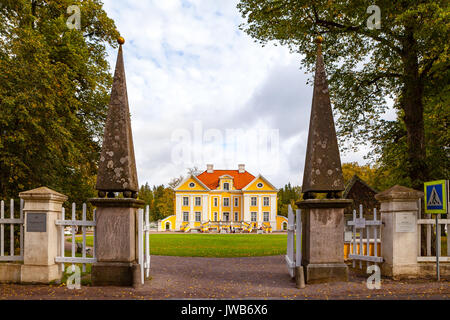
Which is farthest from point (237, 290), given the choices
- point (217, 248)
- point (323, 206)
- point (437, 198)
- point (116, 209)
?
point (217, 248)

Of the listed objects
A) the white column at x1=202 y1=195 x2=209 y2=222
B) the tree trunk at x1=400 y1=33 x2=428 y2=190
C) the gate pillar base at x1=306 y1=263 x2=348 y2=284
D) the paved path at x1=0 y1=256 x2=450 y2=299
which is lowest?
the white column at x1=202 y1=195 x2=209 y2=222

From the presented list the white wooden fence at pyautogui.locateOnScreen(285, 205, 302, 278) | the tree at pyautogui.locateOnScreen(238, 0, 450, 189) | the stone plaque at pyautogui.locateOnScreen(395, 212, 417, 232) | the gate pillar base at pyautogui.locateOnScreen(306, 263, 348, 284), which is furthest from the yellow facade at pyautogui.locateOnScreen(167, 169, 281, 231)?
the gate pillar base at pyautogui.locateOnScreen(306, 263, 348, 284)

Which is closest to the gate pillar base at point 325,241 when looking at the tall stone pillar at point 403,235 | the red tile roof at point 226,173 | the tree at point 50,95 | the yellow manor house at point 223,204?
the tall stone pillar at point 403,235

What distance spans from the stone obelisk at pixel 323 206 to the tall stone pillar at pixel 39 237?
5468mm

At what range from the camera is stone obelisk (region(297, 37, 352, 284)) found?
23.9 ft

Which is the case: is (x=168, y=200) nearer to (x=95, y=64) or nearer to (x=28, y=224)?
(x=95, y=64)

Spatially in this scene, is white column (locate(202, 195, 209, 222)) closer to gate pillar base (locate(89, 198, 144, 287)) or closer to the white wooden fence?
the white wooden fence

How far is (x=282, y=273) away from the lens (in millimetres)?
9062

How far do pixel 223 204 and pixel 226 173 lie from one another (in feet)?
20.9

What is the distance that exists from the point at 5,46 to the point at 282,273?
39.0 ft

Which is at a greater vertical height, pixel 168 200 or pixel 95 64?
pixel 95 64

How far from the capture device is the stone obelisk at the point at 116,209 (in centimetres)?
711

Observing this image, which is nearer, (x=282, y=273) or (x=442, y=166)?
(x=282, y=273)

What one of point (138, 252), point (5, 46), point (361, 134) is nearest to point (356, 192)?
point (361, 134)
